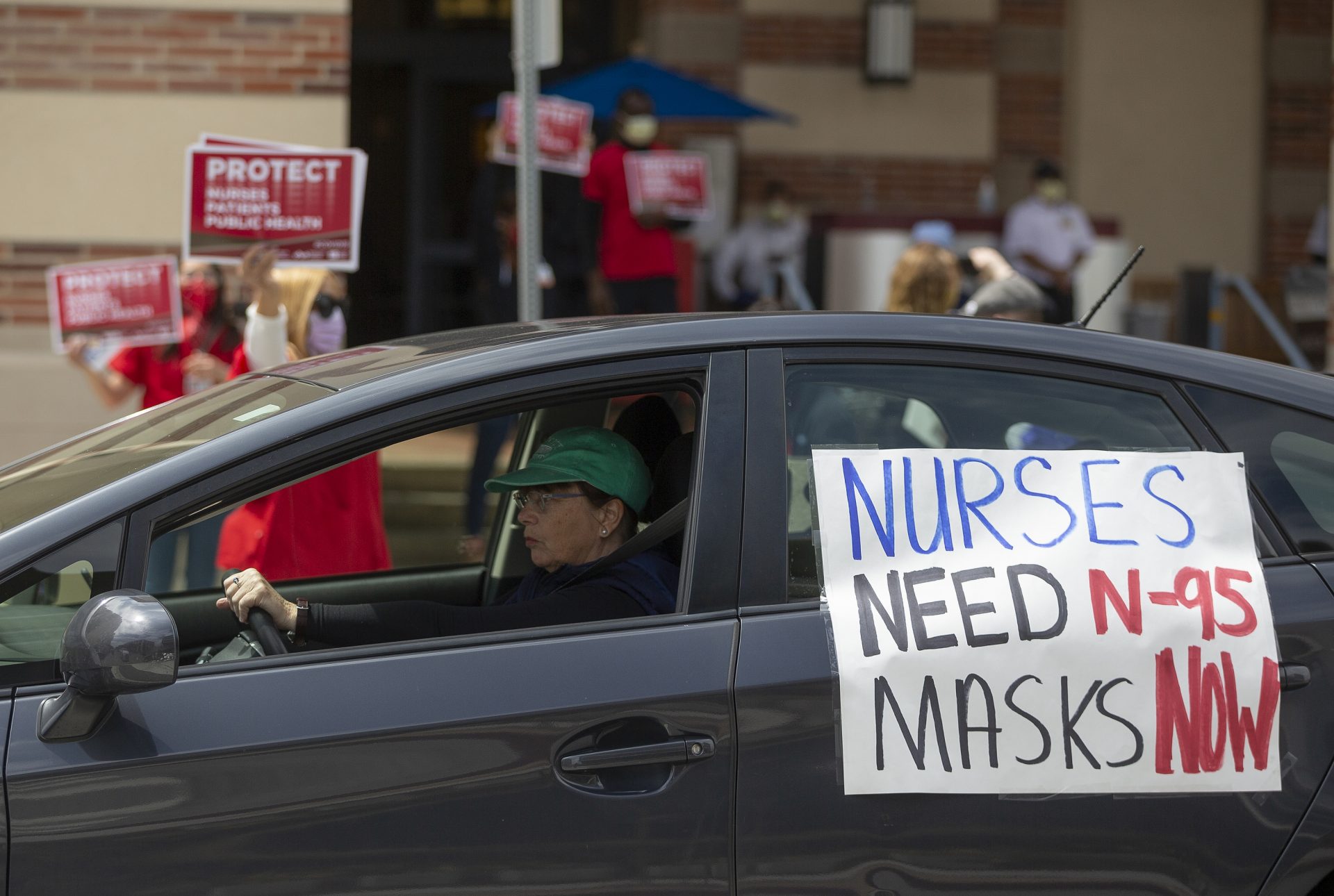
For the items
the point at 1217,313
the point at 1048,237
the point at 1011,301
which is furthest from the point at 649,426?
the point at 1048,237

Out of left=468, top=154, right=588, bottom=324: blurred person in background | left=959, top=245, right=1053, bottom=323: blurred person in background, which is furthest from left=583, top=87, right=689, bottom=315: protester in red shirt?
left=959, top=245, right=1053, bottom=323: blurred person in background

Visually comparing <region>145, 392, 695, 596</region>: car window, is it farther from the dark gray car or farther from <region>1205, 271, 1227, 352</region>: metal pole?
<region>1205, 271, 1227, 352</region>: metal pole

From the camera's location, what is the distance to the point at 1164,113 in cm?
1255

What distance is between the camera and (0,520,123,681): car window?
2453 mm

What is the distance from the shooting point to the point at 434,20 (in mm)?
13062

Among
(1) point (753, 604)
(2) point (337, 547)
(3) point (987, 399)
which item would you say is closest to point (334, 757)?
(1) point (753, 604)

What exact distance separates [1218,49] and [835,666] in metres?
11.4

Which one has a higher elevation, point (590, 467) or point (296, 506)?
point (590, 467)

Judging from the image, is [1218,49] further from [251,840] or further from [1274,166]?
[251,840]

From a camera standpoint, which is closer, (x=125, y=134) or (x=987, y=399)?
(x=987, y=399)

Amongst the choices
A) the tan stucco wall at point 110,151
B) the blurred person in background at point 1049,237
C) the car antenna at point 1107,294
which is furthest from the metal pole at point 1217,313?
the car antenna at point 1107,294

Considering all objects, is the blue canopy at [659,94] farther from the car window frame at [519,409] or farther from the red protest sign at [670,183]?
the car window frame at [519,409]

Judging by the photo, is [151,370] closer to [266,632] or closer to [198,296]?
[198,296]

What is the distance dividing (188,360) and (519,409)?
3.17 meters
